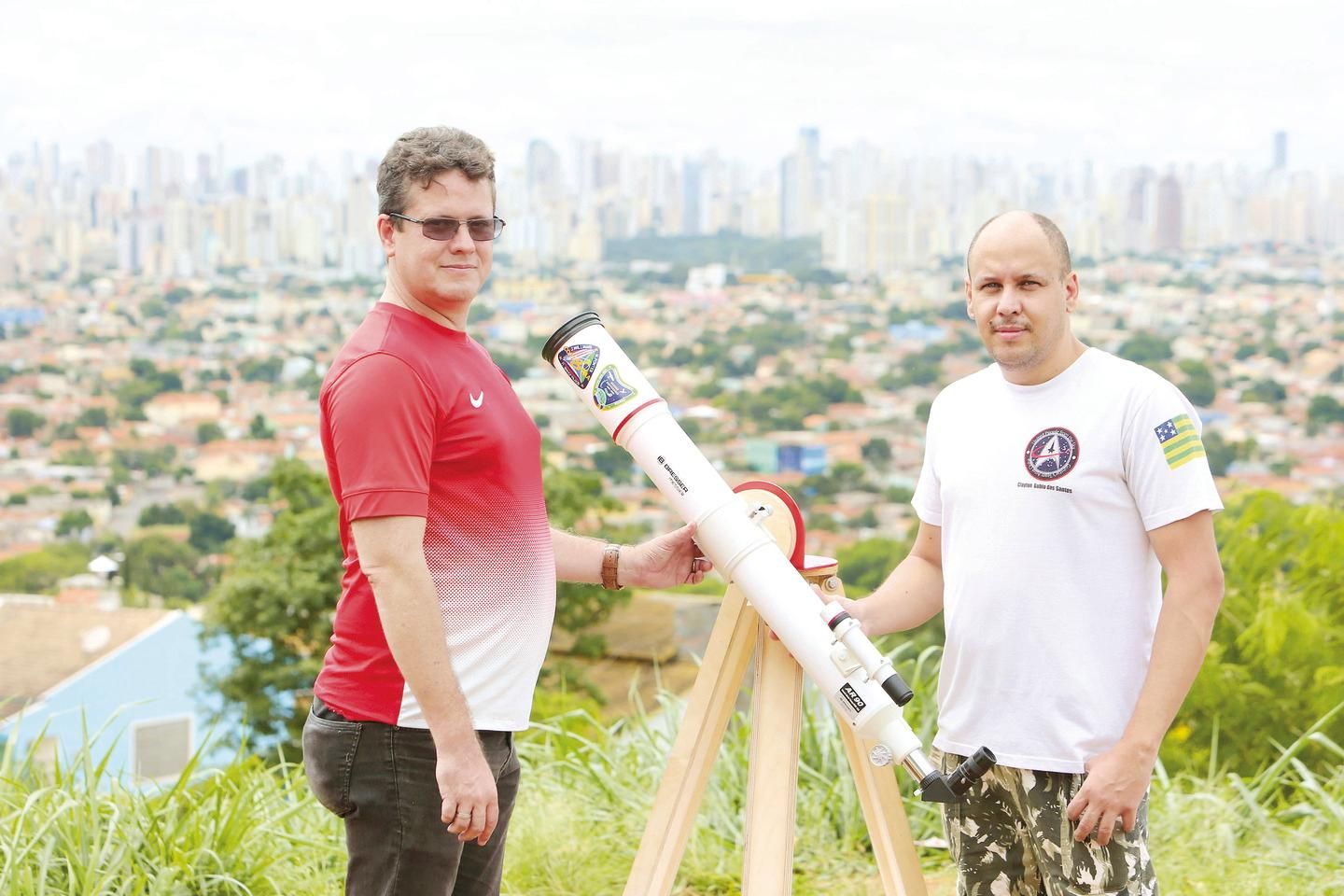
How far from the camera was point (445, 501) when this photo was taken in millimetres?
2828

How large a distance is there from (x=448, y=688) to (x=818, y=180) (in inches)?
4532

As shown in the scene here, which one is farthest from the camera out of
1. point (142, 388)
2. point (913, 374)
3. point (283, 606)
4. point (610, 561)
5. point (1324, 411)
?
point (142, 388)

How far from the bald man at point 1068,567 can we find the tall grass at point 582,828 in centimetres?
188

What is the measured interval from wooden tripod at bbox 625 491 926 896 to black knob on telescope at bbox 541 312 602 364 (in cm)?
58

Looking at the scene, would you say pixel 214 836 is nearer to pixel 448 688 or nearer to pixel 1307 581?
pixel 448 688

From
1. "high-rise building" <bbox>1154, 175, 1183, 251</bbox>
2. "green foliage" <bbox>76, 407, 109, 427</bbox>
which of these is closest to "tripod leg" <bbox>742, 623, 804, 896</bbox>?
"green foliage" <bbox>76, 407, 109, 427</bbox>

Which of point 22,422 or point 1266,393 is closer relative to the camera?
point 1266,393

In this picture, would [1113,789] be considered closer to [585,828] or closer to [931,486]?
[931,486]

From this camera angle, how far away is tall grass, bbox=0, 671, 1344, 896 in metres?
4.11

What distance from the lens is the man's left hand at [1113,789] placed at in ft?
9.38

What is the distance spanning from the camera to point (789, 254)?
103562mm

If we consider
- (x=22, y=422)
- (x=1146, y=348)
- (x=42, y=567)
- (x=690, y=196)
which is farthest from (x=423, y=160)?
(x=690, y=196)

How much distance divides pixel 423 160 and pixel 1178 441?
69.7 inches

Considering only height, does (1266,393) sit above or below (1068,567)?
below
